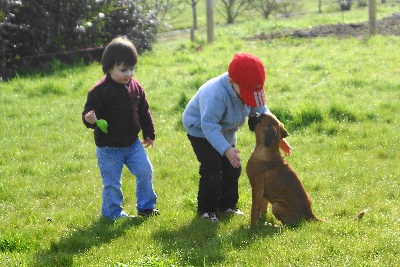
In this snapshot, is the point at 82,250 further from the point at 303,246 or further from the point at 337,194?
the point at 337,194

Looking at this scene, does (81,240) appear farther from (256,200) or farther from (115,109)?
(256,200)

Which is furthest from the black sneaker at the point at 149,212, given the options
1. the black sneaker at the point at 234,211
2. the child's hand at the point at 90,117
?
the child's hand at the point at 90,117

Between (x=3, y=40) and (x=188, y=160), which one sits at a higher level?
(x=3, y=40)

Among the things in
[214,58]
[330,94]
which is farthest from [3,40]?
[330,94]

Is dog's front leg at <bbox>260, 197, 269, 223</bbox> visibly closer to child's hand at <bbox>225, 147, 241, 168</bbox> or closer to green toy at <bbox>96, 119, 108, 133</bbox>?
child's hand at <bbox>225, 147, 241, 168</bbox>

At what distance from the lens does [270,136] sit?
5.19 meters

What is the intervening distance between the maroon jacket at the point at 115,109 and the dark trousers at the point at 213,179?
569 mm

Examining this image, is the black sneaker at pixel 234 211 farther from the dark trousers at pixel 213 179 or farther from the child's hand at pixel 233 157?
the child's hand at pixel 233 157

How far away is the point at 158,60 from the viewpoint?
15016 millimetres

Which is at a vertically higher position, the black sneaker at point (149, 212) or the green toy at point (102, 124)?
the green toy at point (102, 124)

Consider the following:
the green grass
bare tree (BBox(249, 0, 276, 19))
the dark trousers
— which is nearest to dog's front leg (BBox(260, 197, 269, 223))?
the green grass

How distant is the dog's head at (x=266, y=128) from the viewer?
5.20 metres

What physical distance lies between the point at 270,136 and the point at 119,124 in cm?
141

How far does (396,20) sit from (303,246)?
17.5 meters
